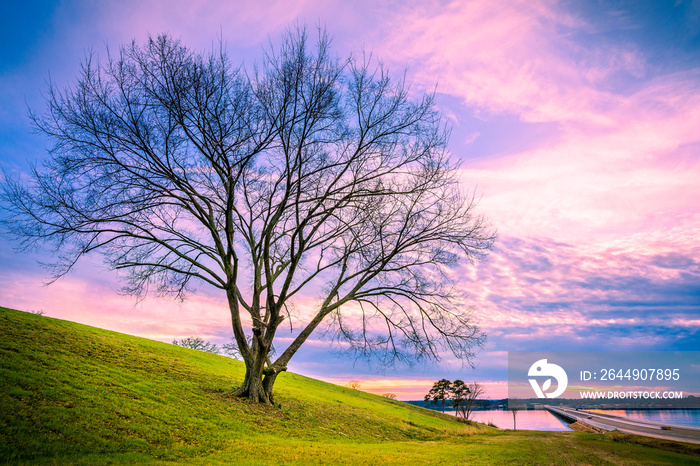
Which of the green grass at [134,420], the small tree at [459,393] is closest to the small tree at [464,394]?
the small tree at [459,393]

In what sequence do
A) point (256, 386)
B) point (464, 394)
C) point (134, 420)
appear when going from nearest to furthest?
1. point (134, 420)
2. point (256, 386)
3. point (464, 394)

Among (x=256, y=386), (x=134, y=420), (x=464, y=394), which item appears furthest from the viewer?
(x=464, y=394)

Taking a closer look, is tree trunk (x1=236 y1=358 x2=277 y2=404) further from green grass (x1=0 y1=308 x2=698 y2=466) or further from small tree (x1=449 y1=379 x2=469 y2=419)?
small tree (x1=449 y1=379 x2=469 y2=419)

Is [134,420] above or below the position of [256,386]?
below

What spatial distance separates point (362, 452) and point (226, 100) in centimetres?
1504

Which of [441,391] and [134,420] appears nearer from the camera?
[134,420]

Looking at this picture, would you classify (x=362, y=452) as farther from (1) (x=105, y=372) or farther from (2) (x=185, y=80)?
(2) (x=185, y=80)

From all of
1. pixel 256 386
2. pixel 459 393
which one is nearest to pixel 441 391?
pixel 459 393

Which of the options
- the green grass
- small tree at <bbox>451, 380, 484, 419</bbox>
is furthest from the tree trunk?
small tree at <bbox>451, 380, 484, 419</bbox>

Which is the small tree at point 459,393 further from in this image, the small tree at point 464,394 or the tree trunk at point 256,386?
the tree trunk at point 256,386

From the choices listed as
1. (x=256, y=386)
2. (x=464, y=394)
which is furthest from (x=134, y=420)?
(x=464, y=394)

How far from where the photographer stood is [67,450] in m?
8.74

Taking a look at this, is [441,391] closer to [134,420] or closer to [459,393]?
[459,393]

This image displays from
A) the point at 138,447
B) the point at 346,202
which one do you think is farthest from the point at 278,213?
the point at 138,447
